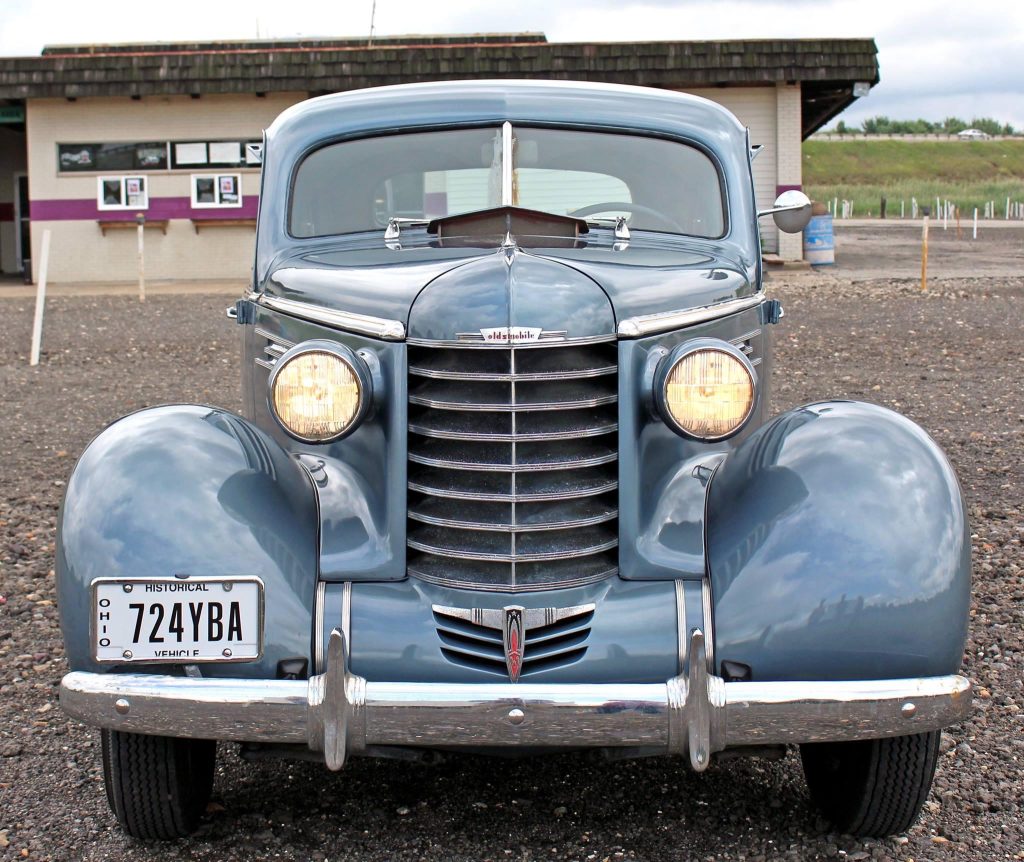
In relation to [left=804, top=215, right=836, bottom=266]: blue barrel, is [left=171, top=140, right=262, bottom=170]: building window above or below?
above

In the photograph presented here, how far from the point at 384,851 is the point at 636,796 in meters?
0.72

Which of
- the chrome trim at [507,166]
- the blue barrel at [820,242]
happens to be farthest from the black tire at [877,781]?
the blue barrel at [820,242]

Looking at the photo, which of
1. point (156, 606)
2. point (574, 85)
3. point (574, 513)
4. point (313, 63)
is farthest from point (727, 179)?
point (313, 63)

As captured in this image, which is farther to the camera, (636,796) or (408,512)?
(636,796)

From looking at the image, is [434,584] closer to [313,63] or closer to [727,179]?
[727,179]

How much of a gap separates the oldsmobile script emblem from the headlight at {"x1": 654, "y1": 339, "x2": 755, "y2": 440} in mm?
344

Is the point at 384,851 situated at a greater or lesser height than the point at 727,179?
lesser

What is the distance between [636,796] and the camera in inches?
131

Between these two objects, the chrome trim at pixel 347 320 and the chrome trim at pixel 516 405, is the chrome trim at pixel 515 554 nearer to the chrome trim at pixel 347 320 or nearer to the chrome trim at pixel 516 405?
the chrome trim at pixel 516 405

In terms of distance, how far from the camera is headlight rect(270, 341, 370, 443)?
9.80 ft

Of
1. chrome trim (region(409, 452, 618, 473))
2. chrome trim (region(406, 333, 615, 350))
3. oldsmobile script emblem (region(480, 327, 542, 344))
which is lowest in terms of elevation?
chrome trim (region(409, 452, 618, 473))

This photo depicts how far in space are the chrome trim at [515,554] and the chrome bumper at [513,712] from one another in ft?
1.24

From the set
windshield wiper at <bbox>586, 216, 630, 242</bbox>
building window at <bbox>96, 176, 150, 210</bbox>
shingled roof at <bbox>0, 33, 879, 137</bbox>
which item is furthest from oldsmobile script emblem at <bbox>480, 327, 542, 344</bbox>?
building window at <bbox>96, 176, 150, 210</bbox>

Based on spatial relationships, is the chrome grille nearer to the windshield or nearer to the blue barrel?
the windshield
